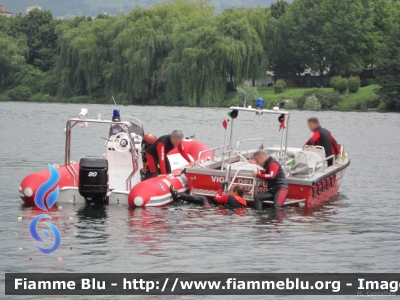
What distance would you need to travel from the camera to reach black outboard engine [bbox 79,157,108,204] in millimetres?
16953

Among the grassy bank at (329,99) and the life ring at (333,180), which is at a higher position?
the grassy bank at (329,99)

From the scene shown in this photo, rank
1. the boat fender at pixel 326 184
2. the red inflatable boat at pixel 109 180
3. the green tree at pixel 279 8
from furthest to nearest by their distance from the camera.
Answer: the green tree at pixel 279 8
the boat fender at pixel 326 184
the red inflatable boat at pixel 109 180

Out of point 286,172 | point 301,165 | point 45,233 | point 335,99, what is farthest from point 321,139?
point 335,99

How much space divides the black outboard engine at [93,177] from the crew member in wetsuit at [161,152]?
5.24 feet

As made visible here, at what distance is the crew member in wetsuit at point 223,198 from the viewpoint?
18.0 meters

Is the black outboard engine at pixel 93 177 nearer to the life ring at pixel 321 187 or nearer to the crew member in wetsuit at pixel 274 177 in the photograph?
the crew member in wetsuit at pixel 274 177

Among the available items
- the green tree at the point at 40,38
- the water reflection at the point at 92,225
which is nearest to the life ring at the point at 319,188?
the water reflection at the point at 92,225

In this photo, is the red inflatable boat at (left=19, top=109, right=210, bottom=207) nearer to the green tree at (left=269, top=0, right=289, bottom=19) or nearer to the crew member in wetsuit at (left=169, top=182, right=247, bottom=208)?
the crew member in wetsuit at (left=169, top=182, right=247, bottom=208)

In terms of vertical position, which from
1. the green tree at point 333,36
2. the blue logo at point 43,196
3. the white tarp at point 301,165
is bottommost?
the blue logo at point 43,196

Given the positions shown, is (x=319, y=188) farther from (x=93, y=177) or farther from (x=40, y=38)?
(x=40, y=38)

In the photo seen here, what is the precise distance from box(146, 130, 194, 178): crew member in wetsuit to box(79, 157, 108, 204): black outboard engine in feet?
5.24

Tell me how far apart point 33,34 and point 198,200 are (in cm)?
8756

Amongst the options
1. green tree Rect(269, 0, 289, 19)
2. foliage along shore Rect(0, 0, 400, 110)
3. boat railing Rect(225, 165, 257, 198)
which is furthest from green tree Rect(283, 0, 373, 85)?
boat railing Rect(225, 165, 257, 198)

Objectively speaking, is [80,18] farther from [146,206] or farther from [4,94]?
[146,206]
